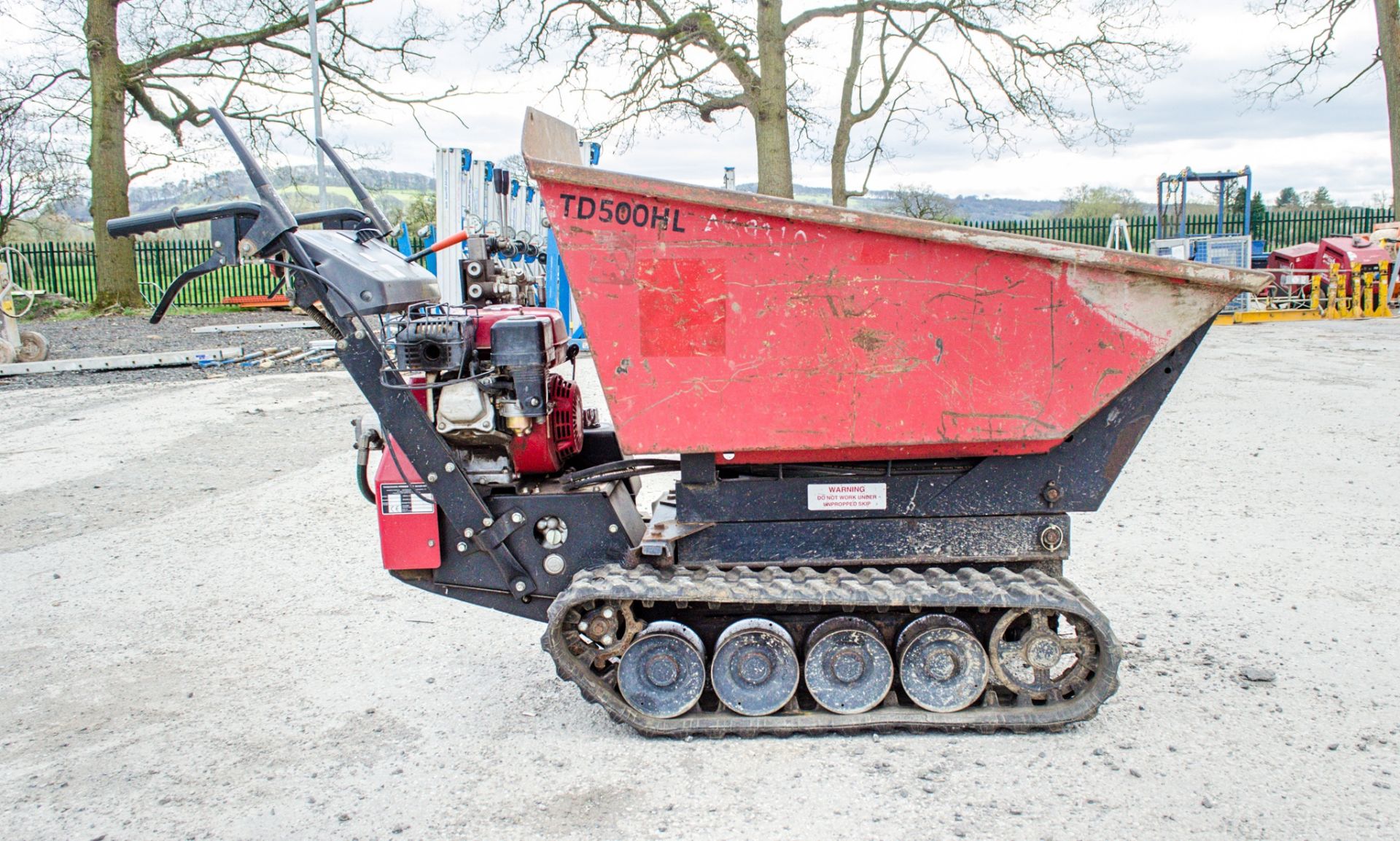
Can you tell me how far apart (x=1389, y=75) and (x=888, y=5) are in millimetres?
11478

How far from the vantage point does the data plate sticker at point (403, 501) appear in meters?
3.47

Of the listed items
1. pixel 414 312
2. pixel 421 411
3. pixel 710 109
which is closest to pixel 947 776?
pixel 421 411

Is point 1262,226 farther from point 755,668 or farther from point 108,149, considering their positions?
point 755,668

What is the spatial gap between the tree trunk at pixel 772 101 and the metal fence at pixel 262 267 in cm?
1124

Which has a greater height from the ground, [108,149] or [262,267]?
[108,149]

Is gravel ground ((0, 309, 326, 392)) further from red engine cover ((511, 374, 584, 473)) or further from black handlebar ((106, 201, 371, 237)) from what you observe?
red engine cover ((511, 374, 584, 473))

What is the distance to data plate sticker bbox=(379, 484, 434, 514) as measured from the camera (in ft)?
11.4

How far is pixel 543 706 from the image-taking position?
3480mm

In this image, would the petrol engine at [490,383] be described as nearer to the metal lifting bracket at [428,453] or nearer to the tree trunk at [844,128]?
the metal lifting bracket at [428,453]

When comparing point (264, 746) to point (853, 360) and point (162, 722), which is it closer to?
point (162, 722)

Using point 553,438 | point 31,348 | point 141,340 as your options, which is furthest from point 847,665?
point 141,340

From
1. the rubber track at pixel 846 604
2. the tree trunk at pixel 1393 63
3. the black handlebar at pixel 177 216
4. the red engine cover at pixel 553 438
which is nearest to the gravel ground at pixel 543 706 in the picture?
the rubber track at pixel 846 604

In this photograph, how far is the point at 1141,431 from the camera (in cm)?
331

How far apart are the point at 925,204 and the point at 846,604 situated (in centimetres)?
2101
